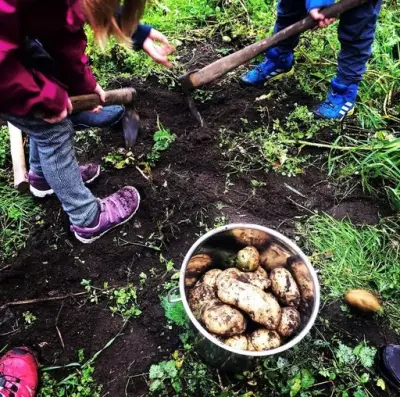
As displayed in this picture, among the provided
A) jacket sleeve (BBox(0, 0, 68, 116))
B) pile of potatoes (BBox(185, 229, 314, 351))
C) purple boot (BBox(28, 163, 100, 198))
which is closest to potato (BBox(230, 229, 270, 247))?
pile of potatoes (BBox(185, 229, 314, 351))

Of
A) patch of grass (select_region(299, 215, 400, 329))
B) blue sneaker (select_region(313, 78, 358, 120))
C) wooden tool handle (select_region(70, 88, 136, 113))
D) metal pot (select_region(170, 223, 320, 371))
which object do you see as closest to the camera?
metal pot (select_region(170, 223, 320, 371))

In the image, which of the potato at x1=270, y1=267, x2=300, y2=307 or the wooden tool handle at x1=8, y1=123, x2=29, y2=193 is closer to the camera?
the potato at x1=270, y1=267, x2=300, y2=307

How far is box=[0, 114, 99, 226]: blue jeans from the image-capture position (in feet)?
5.75

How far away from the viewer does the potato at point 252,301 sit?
5.54ft

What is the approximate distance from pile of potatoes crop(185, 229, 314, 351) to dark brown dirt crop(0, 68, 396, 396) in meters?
0.37

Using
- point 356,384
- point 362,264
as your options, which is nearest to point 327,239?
point 362,264

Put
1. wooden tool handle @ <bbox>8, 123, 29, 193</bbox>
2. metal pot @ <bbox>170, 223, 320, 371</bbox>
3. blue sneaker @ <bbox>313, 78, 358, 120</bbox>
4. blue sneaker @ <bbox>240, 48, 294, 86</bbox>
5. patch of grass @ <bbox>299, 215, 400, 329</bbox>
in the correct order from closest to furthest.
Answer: metal pot @ <bbox>170, 223, 320, 371</bbox>
patch of grass @ <bbox>299, 215, 400, 329</bbox>
wooden tool handle @ <bbox>8, 123, 29, 193</bbox>
blue sneaker @ <bbox>313, 78, 358, 120</bbox>
blue sneaker @ <bbox>240, 48, 294, 86</bbox>

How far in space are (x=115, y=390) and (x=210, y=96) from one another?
1.85 metres

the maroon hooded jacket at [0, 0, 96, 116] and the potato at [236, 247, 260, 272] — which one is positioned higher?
the maroon hooded jacket at [0, 0, 96, 116]

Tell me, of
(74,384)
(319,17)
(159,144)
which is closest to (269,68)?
(319,17)

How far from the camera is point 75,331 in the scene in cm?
204

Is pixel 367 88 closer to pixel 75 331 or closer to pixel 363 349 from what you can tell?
pixel 363 349

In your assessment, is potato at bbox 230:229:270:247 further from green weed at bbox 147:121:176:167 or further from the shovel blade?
the shovel blade

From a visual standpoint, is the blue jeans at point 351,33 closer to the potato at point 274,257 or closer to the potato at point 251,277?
the potato at point 274,257
